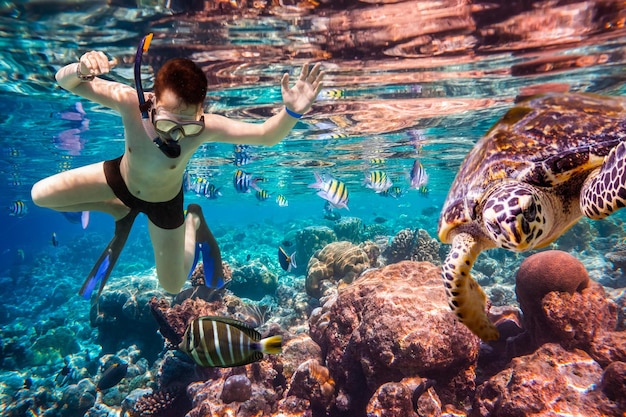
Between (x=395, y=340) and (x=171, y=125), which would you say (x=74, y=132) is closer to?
(x=171, y=125)

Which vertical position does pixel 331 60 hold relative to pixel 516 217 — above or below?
above

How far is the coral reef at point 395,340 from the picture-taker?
4.67 m

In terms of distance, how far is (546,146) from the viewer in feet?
10.8

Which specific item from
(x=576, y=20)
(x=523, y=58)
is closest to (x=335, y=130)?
(x=523, y=58)

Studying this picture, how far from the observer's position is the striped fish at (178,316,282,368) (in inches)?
133

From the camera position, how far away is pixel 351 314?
6.02 meters

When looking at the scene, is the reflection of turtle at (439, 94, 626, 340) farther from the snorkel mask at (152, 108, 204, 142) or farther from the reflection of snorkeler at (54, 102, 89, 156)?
the reflection of snorkeler at (54, 102, 89, 156)

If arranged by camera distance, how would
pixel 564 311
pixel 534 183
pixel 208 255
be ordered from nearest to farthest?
pixel 534 183
pixel 564 311
pixel 208 255

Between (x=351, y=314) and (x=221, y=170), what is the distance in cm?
2095

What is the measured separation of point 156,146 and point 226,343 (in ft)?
7.28

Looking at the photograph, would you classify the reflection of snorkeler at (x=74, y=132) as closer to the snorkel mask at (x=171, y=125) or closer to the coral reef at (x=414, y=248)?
the snorkel mask at (x=171, y=125)

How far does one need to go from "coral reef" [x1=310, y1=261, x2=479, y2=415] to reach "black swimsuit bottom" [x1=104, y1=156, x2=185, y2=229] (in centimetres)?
336

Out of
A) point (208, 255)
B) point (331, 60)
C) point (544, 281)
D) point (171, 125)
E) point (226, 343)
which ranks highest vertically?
point (331, 60)

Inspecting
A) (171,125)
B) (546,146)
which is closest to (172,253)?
(171,125)
